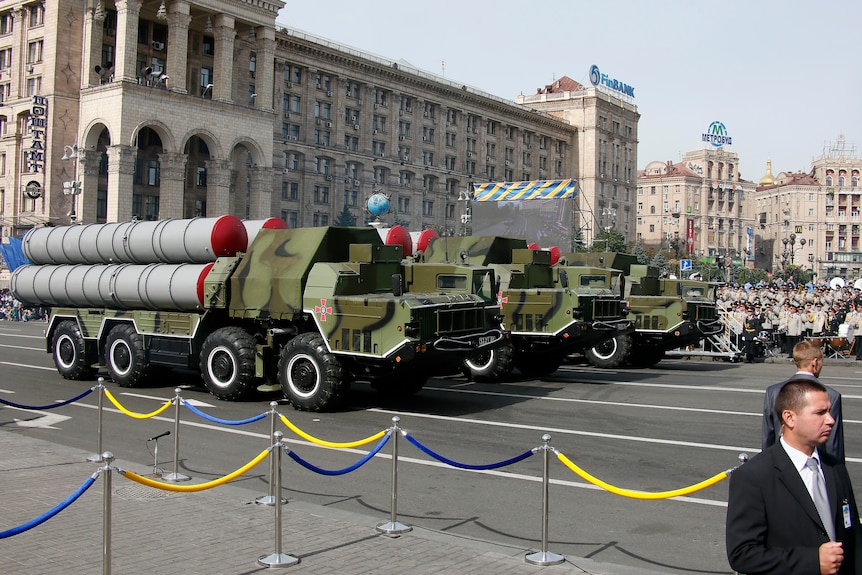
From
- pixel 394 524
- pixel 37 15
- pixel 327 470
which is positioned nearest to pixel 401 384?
pixel 327 470

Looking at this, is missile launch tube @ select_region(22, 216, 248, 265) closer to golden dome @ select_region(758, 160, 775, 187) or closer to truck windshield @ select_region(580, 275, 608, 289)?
truck windshield @ select_region(580, 275, 608, 289)

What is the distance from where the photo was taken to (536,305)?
761 inches

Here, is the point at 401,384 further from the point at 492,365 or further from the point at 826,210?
the point at 826,210

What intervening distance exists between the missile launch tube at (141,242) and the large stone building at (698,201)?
438 ft

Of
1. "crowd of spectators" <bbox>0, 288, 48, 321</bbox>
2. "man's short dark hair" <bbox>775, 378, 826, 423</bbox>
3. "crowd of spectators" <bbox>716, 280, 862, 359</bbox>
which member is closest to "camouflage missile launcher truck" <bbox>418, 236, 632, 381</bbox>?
"crowd of spectators" <bbox>716, 280, 862, 359</bbox>

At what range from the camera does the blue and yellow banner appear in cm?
3969

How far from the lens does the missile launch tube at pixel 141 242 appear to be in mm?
16156

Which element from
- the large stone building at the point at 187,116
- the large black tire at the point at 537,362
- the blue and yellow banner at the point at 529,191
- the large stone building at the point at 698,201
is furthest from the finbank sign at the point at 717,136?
the large black tire at the point at 537,362

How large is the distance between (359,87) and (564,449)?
7371cm

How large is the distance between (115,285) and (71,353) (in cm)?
234

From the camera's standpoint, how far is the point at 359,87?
8119 centimetres

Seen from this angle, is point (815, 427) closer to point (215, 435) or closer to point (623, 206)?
point (215, 435)

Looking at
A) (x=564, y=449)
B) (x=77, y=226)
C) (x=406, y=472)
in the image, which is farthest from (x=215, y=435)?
(x=77, y=226)

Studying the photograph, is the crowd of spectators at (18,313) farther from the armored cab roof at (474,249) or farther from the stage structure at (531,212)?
the armored cab roof at (474,249)
